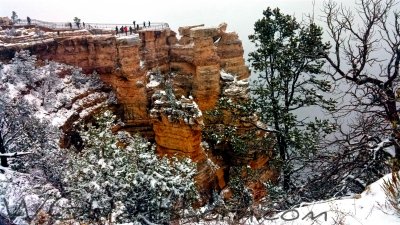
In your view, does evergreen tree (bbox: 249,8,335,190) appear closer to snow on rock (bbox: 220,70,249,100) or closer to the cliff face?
the cliff face

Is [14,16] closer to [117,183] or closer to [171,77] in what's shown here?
[171,77]

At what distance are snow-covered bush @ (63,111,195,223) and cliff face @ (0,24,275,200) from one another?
9.99m

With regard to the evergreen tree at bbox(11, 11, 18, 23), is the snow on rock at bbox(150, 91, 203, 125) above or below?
below

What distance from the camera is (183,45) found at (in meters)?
34.1

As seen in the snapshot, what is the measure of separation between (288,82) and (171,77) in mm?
19860

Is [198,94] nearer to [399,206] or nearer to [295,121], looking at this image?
[295,121]

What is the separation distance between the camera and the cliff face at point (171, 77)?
2206cm

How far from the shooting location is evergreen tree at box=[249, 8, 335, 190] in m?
13.0

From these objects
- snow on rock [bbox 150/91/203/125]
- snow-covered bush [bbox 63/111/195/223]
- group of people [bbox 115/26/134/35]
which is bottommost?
snow on rock [bbox 150/91/203/125]

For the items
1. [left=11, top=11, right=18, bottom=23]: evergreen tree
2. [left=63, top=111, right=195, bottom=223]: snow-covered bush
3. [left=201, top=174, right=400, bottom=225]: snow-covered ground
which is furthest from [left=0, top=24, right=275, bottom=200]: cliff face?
[left=201, top=174, right=400, bottom=225]: snow-covered ground

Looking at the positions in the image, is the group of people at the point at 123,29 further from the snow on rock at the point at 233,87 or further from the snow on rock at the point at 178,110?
the snow on rock at the point at 178,110

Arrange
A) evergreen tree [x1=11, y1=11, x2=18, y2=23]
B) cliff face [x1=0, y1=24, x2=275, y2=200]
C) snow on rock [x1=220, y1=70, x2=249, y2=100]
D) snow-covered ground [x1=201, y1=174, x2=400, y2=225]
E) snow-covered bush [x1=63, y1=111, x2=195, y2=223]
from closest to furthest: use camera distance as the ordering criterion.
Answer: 1. snow-covered ground [x1=201, y1=174, x2=400, y2=225]
2. snow-covered bush [x1=63, y1=111, x2=195, y2=223]
3. cliff face [x1=0, y1=24, x2=275, y2=200]
4. snow on rock [x1=220, y1=70, x2=249, y2=100]
5. evergreen tree [x1=11, y1=11, x2=18, y2=23]

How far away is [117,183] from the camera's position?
35.3ft

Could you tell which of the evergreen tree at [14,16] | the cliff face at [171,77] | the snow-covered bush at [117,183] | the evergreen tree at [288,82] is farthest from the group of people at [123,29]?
the snow-covered bush at [117,183]
